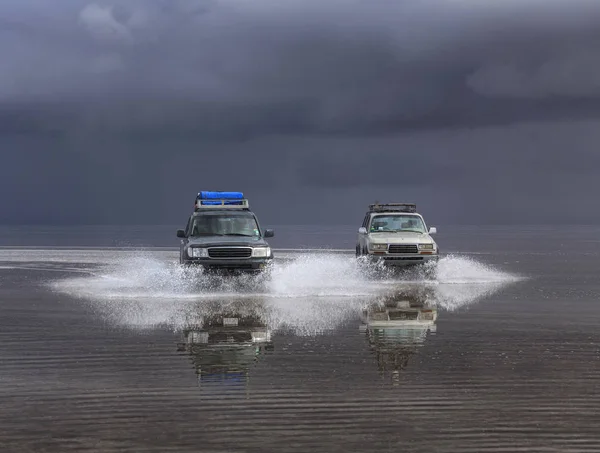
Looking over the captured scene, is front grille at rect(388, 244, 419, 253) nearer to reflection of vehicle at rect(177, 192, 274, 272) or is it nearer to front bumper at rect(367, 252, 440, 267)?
front bumper at rect(367, 252, 440, 267)

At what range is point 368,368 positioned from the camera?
388 inches

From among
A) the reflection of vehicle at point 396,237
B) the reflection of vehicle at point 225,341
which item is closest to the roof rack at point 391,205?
the reflection of vehicle at point 396,237

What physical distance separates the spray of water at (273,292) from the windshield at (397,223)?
1372mm

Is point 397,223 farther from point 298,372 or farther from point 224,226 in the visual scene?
point 298,372

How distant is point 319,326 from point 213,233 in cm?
978

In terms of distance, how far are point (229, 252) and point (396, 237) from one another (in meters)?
→ 6.23

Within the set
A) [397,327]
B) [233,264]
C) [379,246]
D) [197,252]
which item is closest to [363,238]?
[379,246]

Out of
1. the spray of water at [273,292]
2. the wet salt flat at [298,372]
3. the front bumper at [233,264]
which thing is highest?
the front bumper at [233,264]

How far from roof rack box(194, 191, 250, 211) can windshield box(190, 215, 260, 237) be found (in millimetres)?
384

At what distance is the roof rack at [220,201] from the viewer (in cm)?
2403

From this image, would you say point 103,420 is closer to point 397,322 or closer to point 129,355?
point 129,355

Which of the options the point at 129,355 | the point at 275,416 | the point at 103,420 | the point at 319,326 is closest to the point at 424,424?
the point at 275,416

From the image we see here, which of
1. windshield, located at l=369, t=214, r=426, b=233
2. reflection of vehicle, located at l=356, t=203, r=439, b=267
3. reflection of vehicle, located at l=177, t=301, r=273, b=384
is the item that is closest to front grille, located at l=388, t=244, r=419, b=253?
reflection of vehicle, located at l=356, t=203, r=439, b=267

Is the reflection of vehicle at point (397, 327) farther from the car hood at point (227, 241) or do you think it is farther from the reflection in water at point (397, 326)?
the car hood at point (227, 241)
